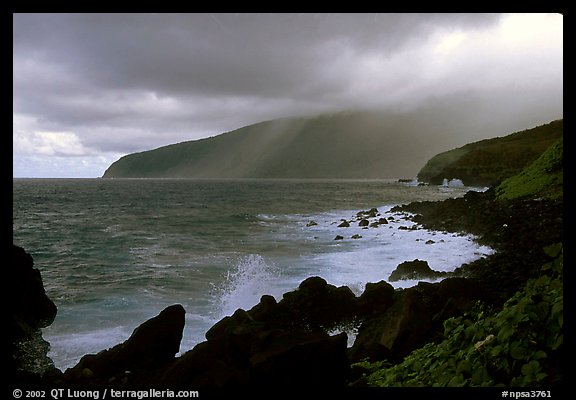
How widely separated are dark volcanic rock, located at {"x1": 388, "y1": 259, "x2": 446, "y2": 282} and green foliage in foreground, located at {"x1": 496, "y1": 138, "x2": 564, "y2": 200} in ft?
38.9

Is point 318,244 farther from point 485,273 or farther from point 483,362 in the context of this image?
point 483,362

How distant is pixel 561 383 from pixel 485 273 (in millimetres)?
9512

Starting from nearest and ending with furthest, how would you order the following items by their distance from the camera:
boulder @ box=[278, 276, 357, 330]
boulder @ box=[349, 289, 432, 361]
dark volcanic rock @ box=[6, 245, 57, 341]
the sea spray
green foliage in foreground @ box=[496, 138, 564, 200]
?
boulder @ box=[349, 289, 432, 361] < boulder @ box=[278, 276, 357, 330] < dark volcanic rock @ box=[6, 245, 57, 341] < the sea spray < green foliage in foreground @ box=[496, 138, 564, 200]

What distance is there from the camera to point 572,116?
4109 millimetres

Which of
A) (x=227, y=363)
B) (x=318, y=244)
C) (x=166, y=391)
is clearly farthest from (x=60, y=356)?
(x=318, y=244)

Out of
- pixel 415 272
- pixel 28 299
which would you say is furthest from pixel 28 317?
pixel 415 272

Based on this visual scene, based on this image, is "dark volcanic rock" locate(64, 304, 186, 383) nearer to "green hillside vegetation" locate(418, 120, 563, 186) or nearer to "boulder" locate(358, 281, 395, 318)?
"boulder" locate(358, 281, 395, 318)

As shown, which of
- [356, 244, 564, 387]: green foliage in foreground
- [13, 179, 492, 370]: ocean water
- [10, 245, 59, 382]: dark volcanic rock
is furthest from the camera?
[13, 179, 492, 370]: ocean water

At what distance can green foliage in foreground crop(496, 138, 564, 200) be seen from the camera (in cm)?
2277

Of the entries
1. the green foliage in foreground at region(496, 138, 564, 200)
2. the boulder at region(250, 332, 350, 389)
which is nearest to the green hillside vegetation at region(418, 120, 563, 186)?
the green foliage in foreground at region(496, 138, 564, 200)

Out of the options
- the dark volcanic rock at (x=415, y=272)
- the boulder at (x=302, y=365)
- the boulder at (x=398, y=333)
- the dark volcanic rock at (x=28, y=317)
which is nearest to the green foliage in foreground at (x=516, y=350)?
the boulder at (x=302, y=365)

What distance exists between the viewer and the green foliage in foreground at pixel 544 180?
22.8 meters

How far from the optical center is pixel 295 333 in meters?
5.49

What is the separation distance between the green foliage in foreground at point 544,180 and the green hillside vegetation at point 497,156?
31506 millimetres
